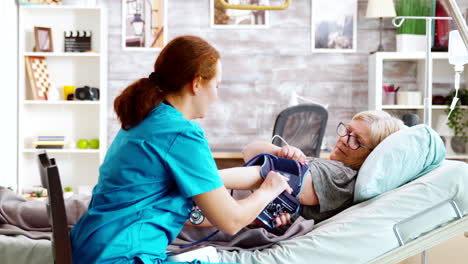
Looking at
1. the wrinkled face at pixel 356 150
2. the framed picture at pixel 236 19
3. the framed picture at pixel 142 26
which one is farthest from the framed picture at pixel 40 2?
the wrinkled face at pixel 356 150

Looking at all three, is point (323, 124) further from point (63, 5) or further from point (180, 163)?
point (180, 163)

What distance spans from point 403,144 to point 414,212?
0.86ft

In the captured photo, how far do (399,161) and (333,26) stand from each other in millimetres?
3268

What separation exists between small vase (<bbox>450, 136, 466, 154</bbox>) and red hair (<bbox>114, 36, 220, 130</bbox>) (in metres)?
3.72

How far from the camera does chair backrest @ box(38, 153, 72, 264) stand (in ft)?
4.56

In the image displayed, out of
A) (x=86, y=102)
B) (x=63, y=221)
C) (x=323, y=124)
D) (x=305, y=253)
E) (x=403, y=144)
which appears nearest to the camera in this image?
(x=63, y=221)

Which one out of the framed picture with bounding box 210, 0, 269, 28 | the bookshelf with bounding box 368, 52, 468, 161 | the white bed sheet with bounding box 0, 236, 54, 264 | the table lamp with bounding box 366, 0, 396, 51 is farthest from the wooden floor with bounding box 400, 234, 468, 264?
the framed picture with bounding box 210, 0, 269, 28

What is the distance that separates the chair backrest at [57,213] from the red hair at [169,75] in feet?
0.83

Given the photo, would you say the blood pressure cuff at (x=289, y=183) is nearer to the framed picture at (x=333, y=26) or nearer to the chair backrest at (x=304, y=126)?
the chair backrest at (x=304, y=126)

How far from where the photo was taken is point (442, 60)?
198 inches

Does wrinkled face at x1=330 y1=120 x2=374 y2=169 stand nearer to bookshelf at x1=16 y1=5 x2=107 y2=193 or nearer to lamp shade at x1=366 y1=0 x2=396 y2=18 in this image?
lamp shade at x1=366 y1=0 x2=396 y2=18

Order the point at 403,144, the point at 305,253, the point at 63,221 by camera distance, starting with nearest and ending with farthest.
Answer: the point at 63,221 < the point at 305,253 < the point at 403,144

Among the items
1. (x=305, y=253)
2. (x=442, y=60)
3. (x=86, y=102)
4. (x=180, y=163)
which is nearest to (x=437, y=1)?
(x=442, y=60)

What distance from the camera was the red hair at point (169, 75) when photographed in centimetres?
155
